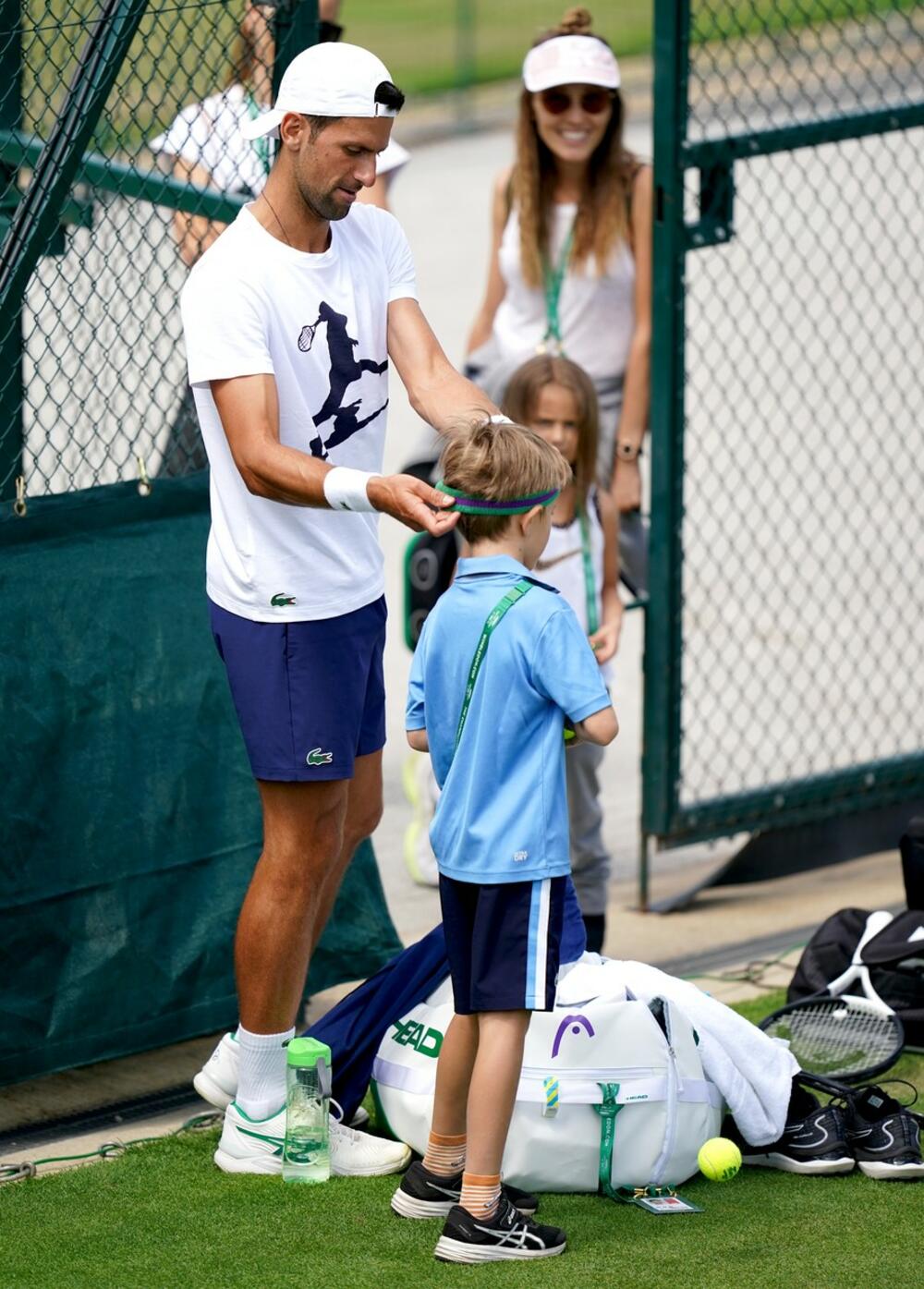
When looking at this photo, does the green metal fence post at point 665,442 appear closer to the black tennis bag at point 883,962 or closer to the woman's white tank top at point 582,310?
the woman's white tank top at point 582,310

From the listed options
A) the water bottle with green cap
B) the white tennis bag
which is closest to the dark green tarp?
the water bottle with green cap

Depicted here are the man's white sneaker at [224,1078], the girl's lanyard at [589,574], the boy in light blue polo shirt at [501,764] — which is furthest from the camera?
the girl's lanyard at [589,574]

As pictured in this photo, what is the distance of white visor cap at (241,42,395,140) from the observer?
3.86 m

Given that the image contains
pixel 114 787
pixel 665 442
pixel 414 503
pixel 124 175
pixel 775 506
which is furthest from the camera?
pixel 775 506

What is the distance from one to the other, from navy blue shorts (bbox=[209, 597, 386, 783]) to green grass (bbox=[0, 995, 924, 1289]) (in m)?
Result: 0.82

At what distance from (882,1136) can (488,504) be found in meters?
1.50

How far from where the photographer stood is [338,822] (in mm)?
4238

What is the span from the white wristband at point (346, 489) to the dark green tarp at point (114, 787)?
102 cm

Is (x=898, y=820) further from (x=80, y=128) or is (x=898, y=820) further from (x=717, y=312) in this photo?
(x=717, y=312)

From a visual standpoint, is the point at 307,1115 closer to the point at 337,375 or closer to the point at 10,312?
the point at 337,375

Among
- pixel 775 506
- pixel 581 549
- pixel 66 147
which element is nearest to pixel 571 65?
pixel 581 549

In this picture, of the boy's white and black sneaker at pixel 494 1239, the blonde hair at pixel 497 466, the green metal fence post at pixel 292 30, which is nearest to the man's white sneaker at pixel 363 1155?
the boy's white and black sneaker at pixel 494 1239

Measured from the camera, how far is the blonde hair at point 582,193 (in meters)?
5.65

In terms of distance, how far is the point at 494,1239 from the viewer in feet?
12.4
